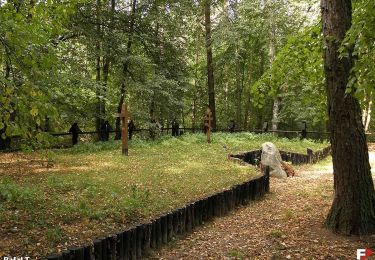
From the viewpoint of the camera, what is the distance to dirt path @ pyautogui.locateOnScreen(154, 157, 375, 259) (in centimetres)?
588

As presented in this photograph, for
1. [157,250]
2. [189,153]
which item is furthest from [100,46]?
[157,250]

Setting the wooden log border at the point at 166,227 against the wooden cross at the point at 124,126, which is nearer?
the wooden log border at the point at 166,227

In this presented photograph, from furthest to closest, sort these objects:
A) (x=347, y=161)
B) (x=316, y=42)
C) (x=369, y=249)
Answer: (x=316, y=42), (x=347, y=161), (x=369, y=249)

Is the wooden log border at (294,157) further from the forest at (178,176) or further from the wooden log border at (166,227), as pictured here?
the wooden log border at (166,227)

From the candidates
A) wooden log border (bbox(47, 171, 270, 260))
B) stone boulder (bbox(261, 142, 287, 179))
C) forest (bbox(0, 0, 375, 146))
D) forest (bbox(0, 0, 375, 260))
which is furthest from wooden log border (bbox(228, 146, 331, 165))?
wooden log border (bbox(47, 171, 270, 260))

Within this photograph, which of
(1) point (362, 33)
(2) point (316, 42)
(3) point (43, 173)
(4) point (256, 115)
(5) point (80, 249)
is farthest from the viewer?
(4) point (256, 115)

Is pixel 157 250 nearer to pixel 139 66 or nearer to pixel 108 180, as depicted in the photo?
pixel 108 180

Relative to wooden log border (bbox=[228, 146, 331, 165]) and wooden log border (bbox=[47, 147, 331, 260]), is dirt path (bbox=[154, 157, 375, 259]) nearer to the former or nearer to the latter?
wooden log border (bbox=[47, 147, 331, 260])

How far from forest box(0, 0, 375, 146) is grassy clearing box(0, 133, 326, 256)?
3.95 feet

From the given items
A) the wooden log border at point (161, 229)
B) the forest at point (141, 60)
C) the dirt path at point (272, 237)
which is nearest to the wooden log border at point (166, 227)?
the wooden log border at point (161, 229)

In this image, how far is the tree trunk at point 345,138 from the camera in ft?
19.2

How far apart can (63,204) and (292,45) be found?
18.5 ft

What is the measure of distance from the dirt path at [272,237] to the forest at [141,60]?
2290 millimetres

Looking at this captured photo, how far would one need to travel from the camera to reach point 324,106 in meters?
8.91
